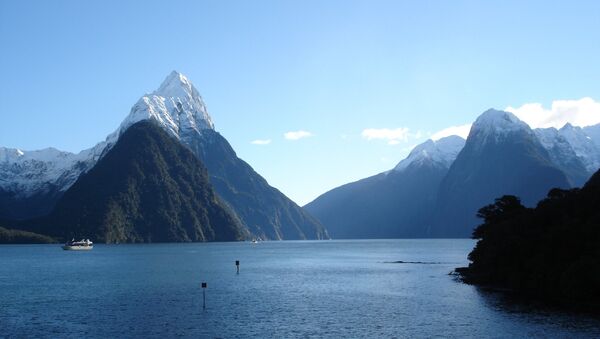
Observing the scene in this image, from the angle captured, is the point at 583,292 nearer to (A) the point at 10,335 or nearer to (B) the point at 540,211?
(B) the point at 540,211

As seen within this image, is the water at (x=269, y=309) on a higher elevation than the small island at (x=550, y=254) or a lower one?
Answer: lower

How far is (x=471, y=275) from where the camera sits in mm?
124250

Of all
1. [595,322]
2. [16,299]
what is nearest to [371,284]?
[595,322]

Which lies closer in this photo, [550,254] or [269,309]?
[269,309]

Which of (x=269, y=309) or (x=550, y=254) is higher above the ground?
(x=550, y=254)

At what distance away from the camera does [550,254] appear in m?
94.4

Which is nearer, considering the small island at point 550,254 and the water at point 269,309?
the water at point 269,309

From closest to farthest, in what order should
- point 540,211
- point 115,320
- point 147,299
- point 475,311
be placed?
1. point 115,320
2. point 475,311
3. point 147,299
4. point 540,211

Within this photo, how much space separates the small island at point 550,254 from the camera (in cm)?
8356

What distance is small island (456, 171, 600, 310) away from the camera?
8356 cm

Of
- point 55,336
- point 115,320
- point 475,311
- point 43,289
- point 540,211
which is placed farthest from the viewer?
point 540,211

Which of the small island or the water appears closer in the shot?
the water

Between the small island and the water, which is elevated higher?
the small island

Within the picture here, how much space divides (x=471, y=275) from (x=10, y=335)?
8924cm
